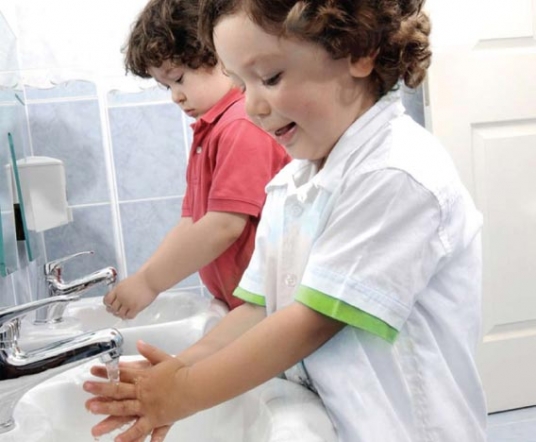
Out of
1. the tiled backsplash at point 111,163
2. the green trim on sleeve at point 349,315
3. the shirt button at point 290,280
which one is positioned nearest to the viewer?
the green trim on sleeve at point 349,315

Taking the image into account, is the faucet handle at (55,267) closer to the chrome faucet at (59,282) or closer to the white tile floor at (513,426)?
the chrome faucet at (59,282)

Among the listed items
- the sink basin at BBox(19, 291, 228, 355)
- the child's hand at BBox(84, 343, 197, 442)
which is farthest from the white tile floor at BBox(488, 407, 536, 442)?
the child's hand at BBox(84, 343, 197, 442)

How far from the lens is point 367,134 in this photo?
56cm

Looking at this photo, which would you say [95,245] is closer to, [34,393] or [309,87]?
[34,393]

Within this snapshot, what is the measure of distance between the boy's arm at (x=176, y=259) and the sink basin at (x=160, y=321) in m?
0.02

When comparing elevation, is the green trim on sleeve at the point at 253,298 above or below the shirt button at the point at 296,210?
below

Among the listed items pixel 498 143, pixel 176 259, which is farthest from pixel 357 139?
pixel 498 143

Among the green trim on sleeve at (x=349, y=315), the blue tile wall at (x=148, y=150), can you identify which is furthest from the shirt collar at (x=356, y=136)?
the blue tile wall at (x=148, y=150)

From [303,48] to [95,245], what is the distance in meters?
0.63

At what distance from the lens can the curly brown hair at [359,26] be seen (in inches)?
20.8

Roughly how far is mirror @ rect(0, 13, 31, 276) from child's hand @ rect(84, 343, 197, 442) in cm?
27

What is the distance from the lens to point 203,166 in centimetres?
101

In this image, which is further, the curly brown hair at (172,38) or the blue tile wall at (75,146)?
the blue tile wall at (75,146)

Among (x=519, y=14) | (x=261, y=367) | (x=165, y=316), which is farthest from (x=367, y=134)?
(x=519, y=14)
